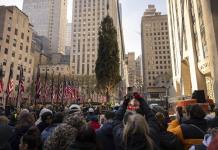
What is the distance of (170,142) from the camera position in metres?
4.27

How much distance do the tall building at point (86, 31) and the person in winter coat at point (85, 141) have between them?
133009 mm

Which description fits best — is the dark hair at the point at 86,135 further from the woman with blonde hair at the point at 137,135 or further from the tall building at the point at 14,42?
the tall building at the point at 14,42

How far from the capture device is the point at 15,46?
62875 millimetres

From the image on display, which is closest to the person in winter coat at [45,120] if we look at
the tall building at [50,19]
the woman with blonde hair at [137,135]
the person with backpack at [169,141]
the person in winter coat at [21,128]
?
the person in winter coat at [21,128]

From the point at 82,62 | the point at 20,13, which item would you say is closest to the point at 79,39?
the point at 82,62

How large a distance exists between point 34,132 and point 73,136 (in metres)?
0.79

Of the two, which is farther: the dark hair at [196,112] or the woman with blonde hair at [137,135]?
the dark hair at [196,112]

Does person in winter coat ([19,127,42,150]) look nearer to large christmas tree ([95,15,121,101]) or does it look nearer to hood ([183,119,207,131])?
hood ([183,119,207,131])

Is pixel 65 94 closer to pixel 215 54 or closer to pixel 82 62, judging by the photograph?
pixel 215 54

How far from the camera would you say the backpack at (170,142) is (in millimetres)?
4254

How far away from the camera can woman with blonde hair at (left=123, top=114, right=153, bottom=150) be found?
10.9ft

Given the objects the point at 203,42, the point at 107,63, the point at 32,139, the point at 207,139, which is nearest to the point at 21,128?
the point at 32,139

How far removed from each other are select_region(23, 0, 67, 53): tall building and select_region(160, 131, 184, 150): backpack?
594 ft

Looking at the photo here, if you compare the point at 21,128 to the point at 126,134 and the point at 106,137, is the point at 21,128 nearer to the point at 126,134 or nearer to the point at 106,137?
the point at 106,137
